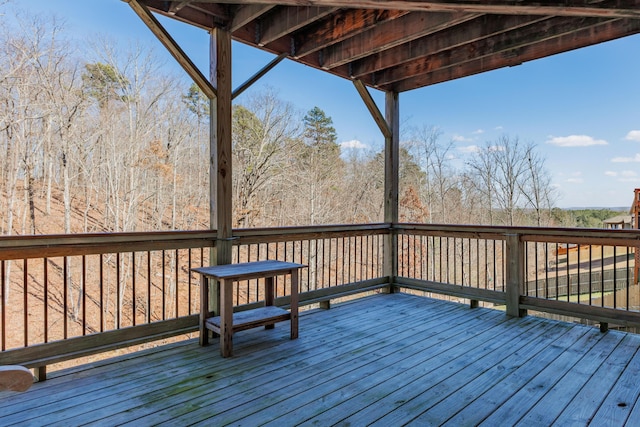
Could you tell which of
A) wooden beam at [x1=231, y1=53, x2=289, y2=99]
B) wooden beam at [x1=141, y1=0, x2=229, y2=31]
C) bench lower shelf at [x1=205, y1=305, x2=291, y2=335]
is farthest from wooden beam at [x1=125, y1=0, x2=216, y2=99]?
bench lower shelf at [x1=205, y1=305, x2=291, y2=335]

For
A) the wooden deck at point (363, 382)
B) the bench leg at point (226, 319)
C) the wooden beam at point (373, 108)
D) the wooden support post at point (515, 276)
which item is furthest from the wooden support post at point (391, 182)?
the bench leg at point (226, 319)

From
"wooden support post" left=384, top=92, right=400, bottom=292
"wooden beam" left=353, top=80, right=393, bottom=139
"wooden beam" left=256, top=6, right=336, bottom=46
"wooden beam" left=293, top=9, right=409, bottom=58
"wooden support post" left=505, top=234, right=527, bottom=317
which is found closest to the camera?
"wooden beam" left=256, top=6, right=336, bottom=46

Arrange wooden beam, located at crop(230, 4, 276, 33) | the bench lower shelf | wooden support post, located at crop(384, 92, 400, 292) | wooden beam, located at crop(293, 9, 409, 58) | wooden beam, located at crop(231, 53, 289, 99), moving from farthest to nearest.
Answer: wooden support post, located at crop(384, 92, 400, 292) → wooden beam, located at crop(231, 53, 289, 99) → wooden beam, located at crop(293, 9, 409, 58) → wooden beam, located at crop(230, 4, 276, 33) → the bench lower shelf

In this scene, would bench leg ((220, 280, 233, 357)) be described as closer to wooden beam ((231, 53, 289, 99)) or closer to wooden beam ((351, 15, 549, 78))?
wooden beam ((231, 53, 289, 99))

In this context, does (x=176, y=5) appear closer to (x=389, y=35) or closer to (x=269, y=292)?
(x=389, y=35)

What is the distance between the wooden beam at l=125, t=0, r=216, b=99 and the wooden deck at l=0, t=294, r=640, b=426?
2300 millimetres

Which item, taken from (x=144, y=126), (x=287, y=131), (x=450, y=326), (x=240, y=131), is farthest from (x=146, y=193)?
(x=450, y=326)

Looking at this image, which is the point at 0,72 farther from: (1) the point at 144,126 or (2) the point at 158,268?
(2) the point at 158,268

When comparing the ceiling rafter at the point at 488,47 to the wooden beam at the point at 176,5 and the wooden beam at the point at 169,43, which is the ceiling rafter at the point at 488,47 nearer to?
the wooden beam at the point at 169,43

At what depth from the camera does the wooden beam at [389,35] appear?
10.6 ft

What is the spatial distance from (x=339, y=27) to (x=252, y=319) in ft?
9.56

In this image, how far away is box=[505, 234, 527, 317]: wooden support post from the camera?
3904mm

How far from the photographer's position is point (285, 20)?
342cm

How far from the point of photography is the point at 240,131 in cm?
1060
